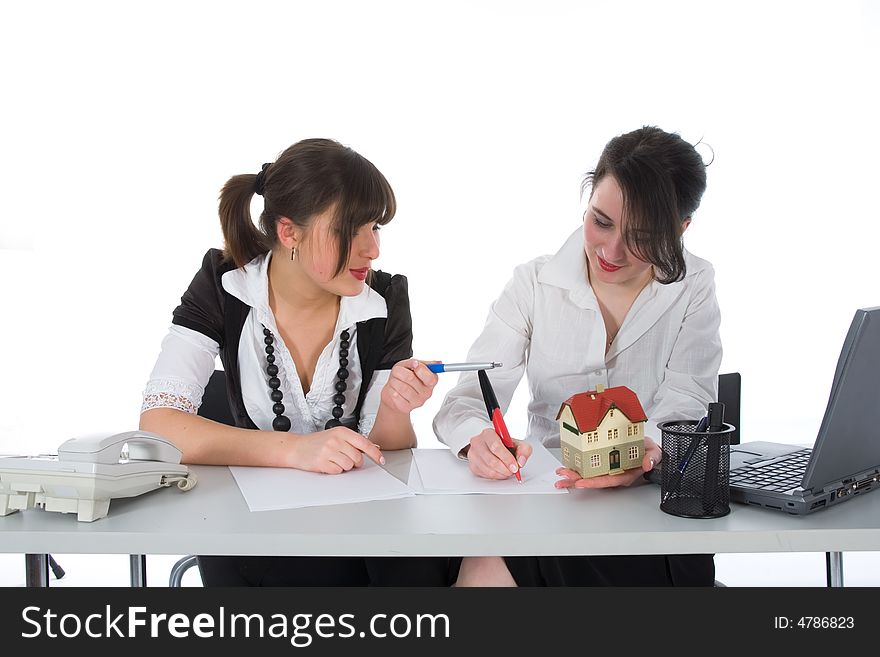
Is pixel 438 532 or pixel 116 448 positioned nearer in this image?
pixel 438 532

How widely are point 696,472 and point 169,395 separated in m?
1.03

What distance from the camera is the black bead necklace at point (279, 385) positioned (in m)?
1.86

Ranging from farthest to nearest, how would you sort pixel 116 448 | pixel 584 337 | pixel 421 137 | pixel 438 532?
pixel 421 137
pixel 584 337
pixel 116 448
pixel 438 532

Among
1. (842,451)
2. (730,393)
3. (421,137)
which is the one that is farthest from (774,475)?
(421,137)

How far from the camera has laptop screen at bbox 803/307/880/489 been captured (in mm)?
1126

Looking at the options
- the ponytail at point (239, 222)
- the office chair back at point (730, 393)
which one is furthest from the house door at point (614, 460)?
the ponytail at point (239, 222)

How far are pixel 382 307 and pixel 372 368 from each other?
144 mm

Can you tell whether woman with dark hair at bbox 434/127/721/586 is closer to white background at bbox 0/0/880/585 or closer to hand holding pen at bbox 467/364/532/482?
hand holding pen at bbox 467/364/532/482

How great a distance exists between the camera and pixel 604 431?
132 centimetres

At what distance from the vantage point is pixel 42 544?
116 centimetres

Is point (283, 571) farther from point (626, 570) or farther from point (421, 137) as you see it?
point (421, 137)

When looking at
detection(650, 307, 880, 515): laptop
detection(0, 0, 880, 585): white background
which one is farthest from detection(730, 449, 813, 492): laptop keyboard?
detection(0, 0, 880, 585): white background

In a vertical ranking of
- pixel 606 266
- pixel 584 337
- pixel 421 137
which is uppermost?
pixel 421 137

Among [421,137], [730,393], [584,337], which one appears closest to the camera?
[584,337]
